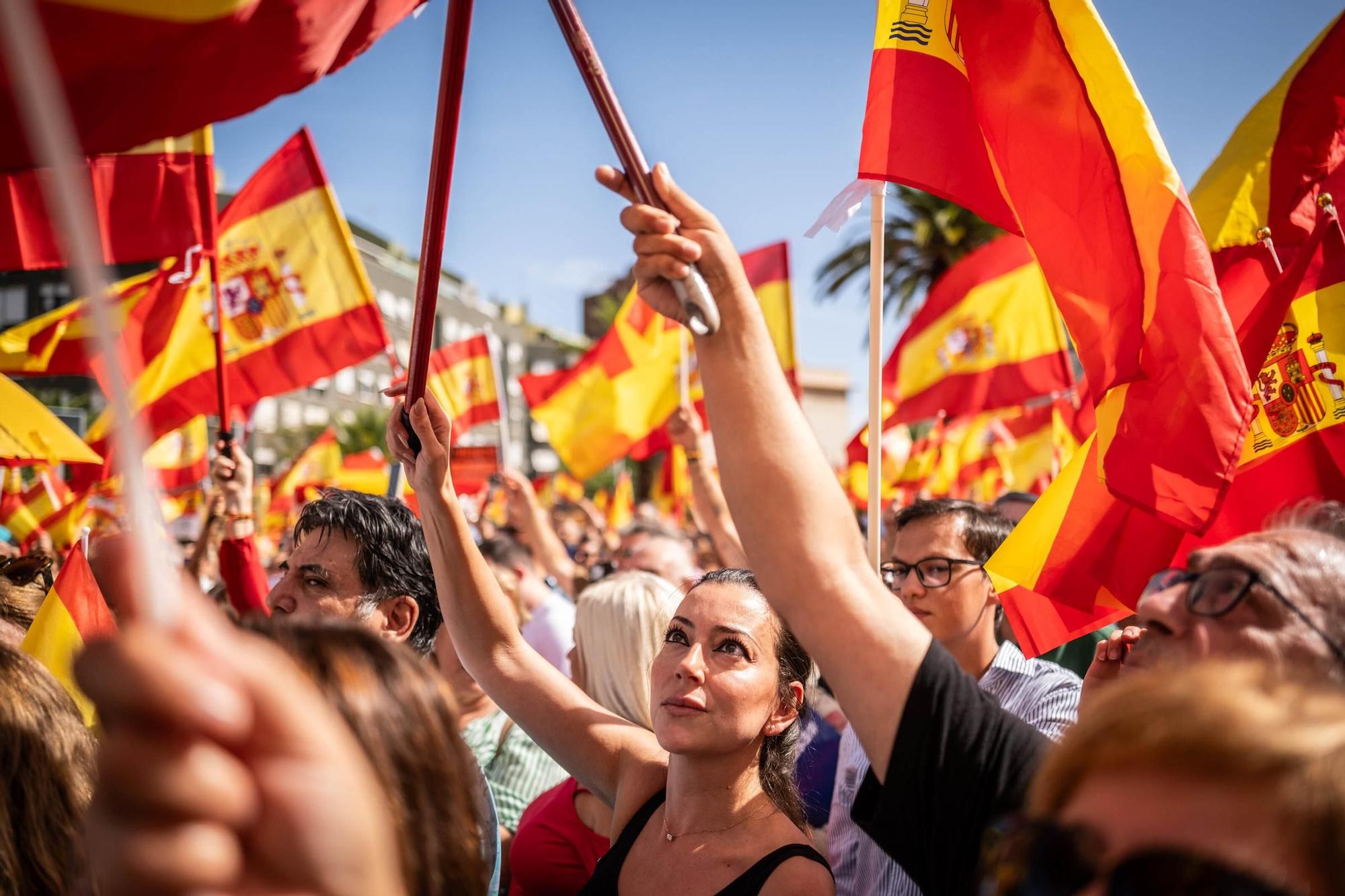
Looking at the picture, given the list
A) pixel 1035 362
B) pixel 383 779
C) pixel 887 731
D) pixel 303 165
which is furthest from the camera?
pixel 1035 362

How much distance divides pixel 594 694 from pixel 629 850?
3.80 ft

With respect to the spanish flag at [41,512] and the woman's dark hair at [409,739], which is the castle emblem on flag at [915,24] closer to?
the woman's dark hair at [409,739]

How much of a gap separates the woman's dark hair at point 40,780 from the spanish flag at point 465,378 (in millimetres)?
6979

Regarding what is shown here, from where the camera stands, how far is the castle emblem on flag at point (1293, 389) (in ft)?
10.3

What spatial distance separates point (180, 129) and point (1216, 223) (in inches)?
125

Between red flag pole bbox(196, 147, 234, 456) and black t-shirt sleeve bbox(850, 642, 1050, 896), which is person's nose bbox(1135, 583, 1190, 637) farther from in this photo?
red flag pole bbox(196, 147, 234, 456)

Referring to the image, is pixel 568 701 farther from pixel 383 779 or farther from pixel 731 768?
pixel 383 779

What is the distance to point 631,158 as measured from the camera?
4.97 feet

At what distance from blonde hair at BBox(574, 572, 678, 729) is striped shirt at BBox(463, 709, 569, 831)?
293 millimetres

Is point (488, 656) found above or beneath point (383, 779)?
beneath

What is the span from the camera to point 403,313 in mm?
58594

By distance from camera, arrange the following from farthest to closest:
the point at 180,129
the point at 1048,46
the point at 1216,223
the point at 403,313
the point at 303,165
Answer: the point at 403,313
the point at 303,165
the point at 1216,223
the point at 1048,46
the point at 180,129

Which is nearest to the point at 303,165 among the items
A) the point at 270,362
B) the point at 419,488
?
the point at 270,362

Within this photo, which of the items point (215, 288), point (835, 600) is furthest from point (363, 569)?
point (215, 288)
